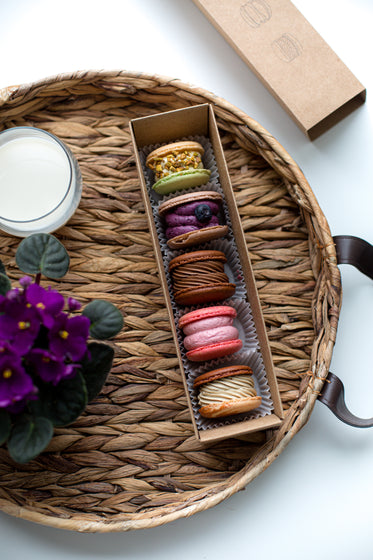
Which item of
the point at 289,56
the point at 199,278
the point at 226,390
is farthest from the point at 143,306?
the point at 289,56

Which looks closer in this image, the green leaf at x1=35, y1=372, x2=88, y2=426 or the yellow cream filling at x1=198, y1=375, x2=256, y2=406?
the green leaf at x1=35, y1=372, x2=88, y2=426

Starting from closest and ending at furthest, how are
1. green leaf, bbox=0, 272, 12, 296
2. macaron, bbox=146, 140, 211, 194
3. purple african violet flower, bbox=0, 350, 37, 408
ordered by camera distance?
purple african violet flower, bbox=0, 350, 37, 408
green leaf, bbox=0, 272, 12, 296
macaron, bbox=146, 140, 211, 194

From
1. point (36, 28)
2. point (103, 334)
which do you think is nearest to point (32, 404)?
point (103, 334)

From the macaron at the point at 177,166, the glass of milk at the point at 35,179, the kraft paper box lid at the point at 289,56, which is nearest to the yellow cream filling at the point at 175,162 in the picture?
the macaron at the point at 177,166

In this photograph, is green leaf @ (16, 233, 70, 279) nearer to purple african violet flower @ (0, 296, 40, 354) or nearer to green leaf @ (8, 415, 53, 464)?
purple african violet flower @ (0, 296, 40, 354)

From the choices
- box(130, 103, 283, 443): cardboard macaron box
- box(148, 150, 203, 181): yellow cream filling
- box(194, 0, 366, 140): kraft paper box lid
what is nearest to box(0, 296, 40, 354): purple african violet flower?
box(130, 103, 283, 443): cardboard macaron box

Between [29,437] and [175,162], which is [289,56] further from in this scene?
[29,437]

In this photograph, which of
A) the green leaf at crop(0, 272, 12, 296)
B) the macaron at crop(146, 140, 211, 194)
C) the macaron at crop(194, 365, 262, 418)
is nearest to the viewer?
the green leaf at crop(0, 272, 12, 296)
